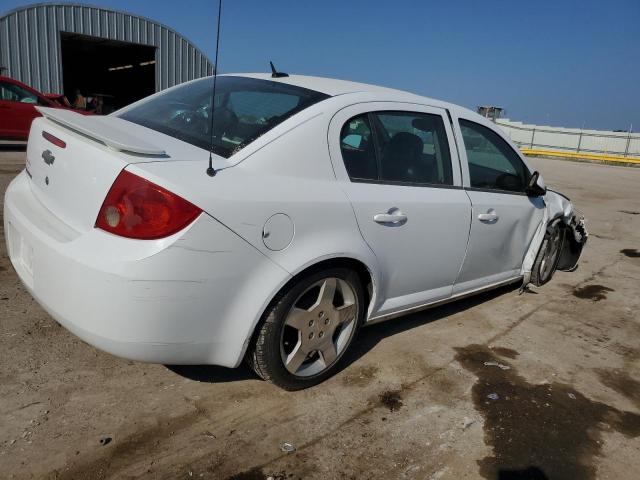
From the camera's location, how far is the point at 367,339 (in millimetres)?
3477

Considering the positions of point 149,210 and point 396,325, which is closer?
point 149,210

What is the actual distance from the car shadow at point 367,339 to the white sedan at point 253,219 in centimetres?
32

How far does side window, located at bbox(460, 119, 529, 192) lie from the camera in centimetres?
354

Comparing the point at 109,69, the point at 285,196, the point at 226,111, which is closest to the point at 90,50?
the point at 109,69

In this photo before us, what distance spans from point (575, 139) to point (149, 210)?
38.1 meters

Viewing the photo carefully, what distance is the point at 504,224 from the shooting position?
12.3ft

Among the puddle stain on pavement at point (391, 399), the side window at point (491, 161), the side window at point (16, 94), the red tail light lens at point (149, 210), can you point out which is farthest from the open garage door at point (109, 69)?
the puddle stain on pavement at point (391, 399)

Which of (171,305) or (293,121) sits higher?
(293,121)

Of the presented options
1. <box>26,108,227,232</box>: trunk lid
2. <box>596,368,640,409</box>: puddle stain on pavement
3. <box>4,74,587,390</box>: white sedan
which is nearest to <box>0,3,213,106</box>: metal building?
<box>26,108,227,232</box>: trunk lid

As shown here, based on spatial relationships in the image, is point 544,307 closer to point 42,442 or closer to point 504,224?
point 504,224

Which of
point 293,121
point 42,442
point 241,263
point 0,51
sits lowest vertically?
point 42,442

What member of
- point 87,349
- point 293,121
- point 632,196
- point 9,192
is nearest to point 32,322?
point 87,349

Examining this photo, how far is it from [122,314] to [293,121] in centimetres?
121

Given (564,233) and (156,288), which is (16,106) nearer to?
(564,233)
